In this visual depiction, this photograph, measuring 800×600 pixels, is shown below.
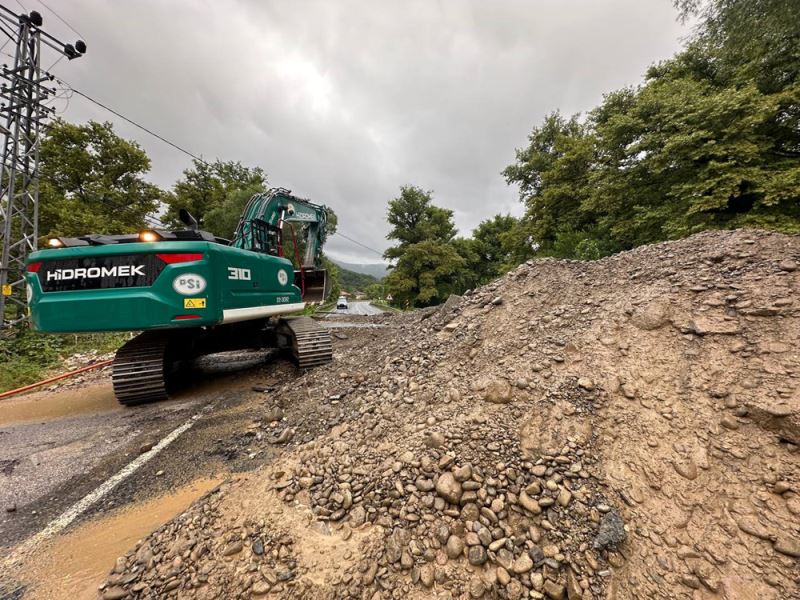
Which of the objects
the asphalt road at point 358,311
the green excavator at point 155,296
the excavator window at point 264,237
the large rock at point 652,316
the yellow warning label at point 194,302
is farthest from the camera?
the asphalt road at point 358,311

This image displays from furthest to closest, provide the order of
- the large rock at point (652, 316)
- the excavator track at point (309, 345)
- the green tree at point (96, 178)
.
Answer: the green tree at point (96, 178) → the excavator track at point (309, 345) → the large rock at point (652, 316)

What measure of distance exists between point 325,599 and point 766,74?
45.4 ft

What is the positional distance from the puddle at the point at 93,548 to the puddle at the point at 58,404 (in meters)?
2.67

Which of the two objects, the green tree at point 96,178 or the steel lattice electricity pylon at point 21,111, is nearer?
the steel lattice electricity pylon at point 21,111

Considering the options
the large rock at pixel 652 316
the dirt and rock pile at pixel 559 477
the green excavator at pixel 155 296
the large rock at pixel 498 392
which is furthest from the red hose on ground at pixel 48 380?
the large rock at pixel 652 316

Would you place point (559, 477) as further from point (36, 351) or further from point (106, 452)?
point (36, 351)

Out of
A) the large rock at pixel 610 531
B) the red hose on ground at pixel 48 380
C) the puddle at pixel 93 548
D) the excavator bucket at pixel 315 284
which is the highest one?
the excavator bucket at pixel 315 284

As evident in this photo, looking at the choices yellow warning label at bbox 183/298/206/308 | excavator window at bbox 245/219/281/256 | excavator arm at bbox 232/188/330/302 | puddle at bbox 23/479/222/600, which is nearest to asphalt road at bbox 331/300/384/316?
excavator arm at bbox 232/188/330/302

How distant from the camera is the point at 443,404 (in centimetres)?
250

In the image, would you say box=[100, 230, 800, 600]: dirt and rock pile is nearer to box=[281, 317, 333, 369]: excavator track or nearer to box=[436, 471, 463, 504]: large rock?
box=[436, 471, 463, 504]: large rock

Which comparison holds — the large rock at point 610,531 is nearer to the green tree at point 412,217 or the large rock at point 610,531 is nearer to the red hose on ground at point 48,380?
the red hose on ground at point 48,380

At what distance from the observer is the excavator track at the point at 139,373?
3.82m

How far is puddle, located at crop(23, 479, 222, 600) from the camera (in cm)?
153

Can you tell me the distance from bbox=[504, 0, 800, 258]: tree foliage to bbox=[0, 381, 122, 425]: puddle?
12.6m
